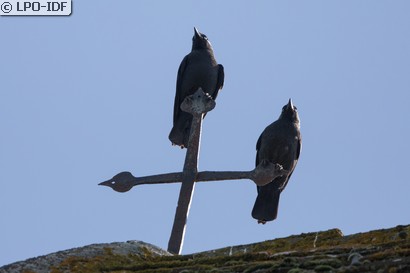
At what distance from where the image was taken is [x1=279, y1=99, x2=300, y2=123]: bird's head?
13.5 meters

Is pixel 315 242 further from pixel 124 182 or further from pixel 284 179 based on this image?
pixel 284 179

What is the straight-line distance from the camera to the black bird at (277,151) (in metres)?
12.5

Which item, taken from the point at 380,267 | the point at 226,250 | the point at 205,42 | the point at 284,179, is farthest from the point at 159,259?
the point at 205,42

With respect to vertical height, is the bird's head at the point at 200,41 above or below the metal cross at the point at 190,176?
above

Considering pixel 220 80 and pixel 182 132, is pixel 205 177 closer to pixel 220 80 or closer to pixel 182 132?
pixel 182 132

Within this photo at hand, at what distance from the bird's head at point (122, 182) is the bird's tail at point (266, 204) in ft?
12.9

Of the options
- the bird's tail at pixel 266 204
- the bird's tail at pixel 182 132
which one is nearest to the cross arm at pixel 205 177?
the bird's tail at pixel 182 132

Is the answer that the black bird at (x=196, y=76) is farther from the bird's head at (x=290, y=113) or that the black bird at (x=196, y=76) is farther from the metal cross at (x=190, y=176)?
the metal cross at (x=190, y=176)

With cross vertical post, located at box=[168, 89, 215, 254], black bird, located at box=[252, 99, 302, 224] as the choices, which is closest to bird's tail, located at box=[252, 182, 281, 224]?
black bird, located at box=[252, 99, 302, 224]

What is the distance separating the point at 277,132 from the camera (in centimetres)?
1323

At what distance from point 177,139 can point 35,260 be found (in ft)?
18.4

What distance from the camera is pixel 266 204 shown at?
41.2ft

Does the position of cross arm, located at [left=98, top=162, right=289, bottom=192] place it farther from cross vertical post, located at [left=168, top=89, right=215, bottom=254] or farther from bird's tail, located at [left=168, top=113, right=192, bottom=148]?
bird's tail, located at [left=168, top=113, right=192, bottom=148]

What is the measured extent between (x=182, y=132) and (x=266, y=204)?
1255mm
